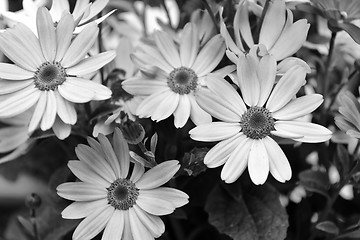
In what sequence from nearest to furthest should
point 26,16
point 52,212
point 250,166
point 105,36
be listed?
1. point 250,166
2. point 26,16
3. point 52,212
4. point 105,36

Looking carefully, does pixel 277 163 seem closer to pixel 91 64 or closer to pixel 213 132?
pixel 213 132

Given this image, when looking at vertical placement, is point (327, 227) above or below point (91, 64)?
below

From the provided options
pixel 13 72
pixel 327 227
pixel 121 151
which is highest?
pixel 13 72

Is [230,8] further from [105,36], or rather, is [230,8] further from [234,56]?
[105,36]

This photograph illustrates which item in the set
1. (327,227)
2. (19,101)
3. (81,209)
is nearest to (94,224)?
(81,209)

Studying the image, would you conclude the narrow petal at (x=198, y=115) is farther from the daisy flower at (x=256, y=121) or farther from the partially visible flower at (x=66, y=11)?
the partially visible flower at (x=66, y=11)

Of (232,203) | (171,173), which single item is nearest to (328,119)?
(232,203)

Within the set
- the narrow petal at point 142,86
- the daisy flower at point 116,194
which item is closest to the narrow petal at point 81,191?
the daisy flower at point 116,194
